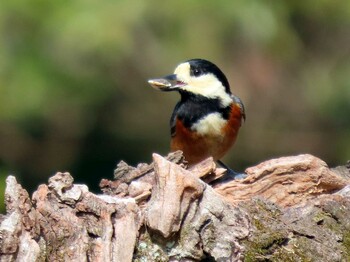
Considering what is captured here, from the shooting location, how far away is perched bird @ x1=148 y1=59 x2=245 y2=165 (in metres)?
5.31

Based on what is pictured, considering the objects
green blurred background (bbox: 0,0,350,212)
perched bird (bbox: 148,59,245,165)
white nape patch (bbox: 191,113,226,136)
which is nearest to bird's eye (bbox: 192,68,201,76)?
perched bird (bbox: 148,59,245,165)

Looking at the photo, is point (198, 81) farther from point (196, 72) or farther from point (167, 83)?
point (167, 83)

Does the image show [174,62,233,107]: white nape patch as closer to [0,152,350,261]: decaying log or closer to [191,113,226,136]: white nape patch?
[191,113,226,136]: white nape patch

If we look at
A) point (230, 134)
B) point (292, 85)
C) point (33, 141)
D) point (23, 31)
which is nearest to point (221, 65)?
point (292, 85)

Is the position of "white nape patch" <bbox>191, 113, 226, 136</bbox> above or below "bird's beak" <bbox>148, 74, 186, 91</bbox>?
below

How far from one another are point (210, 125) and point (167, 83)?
0.32 metres

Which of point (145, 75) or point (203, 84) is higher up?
point (145, 75)

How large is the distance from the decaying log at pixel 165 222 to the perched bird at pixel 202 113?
159 cm

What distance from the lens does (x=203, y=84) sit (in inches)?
211

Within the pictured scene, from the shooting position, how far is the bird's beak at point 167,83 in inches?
201

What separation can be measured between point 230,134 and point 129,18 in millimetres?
1603

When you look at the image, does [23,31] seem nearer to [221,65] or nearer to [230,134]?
[230,134]

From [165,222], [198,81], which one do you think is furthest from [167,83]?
[165,222]

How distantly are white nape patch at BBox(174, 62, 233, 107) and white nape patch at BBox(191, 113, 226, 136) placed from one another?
0.10 meters
